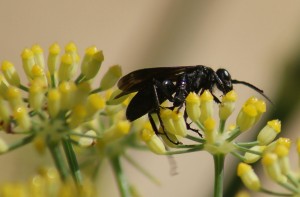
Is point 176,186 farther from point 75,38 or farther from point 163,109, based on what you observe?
point 163,109

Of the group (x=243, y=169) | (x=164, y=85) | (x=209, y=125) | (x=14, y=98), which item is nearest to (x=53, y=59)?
(x=14, y=98)

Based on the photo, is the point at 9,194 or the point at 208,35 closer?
the point at 9,194

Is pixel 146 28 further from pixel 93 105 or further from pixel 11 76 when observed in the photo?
pixel 93 105

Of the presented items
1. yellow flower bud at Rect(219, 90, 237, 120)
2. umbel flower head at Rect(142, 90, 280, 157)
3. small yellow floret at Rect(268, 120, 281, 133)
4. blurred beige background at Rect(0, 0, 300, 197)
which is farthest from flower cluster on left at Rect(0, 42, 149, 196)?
blurred beige background at Rect(0, 0, 300, 197)

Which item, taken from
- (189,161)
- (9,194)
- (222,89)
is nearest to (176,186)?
(189,161)

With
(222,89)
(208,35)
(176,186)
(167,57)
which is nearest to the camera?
(222,89)

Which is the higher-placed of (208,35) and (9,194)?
(9,194)
